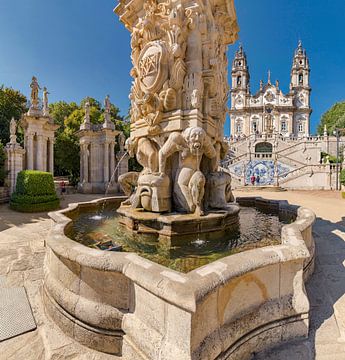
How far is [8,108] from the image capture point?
22.5m

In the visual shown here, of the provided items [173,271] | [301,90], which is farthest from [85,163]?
[301,90]

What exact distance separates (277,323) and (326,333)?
20.1 inches

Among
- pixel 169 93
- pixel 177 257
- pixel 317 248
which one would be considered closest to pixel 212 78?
pixel 169 93

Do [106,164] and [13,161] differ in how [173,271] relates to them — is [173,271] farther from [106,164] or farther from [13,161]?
[106,164]

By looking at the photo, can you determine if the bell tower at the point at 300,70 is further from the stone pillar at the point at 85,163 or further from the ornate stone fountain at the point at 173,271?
the ornate stone fountain at the point at 173,271

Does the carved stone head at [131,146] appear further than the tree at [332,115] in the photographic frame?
No

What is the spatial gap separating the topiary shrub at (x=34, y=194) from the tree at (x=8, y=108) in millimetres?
13324

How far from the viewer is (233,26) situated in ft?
20.2

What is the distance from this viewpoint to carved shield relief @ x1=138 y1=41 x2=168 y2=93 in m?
4.62

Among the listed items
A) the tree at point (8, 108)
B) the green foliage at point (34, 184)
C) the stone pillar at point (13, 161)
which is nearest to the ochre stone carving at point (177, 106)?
the green foliage at point (34, 184)

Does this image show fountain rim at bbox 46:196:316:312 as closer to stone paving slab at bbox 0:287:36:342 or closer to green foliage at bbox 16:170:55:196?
stone paving slab at bbox 0:287:36:342

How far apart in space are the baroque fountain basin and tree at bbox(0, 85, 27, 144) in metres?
25.0

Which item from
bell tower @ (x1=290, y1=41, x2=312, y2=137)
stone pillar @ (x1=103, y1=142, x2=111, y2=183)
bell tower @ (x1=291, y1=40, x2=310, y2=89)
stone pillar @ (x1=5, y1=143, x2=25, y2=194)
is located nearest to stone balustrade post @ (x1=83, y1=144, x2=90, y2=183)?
stone pillar @ (x1=103, y1=142, x2=111, y2=183)

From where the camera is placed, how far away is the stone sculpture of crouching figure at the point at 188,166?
4.21m
